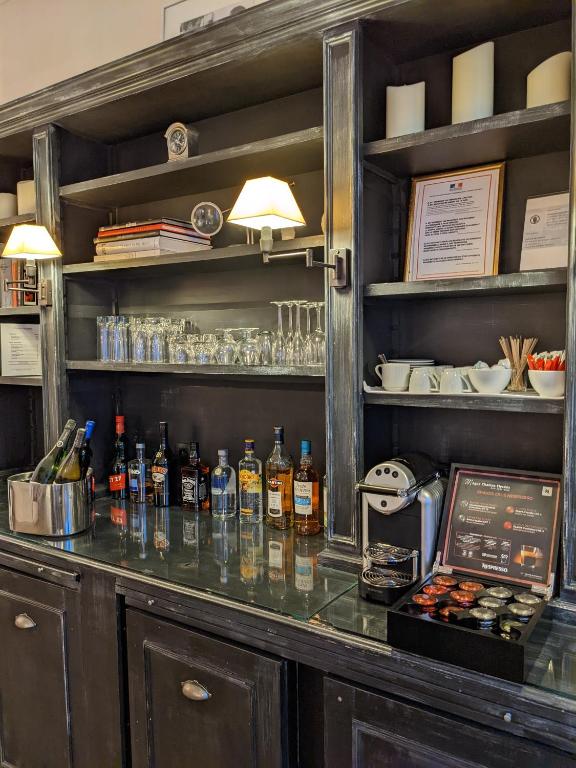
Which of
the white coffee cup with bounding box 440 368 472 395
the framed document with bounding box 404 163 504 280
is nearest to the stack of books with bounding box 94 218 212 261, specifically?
the framed document with bounding box 404 163 504 280

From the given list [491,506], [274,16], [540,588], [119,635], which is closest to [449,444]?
[491,506]

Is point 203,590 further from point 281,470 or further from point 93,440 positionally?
point 93,440

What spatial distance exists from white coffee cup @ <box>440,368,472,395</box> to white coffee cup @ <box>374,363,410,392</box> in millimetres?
115

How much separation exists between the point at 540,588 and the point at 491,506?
0.77 ft

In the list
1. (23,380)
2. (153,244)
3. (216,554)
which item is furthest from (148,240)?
(216,554)

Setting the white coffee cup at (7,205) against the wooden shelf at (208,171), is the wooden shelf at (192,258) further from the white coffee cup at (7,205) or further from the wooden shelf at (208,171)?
the white coffee cup at (7,205)

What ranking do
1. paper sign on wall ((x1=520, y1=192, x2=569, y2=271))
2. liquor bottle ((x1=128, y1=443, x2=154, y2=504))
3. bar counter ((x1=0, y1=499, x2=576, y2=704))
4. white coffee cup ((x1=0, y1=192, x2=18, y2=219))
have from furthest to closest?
white coffee cup ((x1=0, y1=192, x2=18, y2=219))
liquor bottle ((x1=128, y1=443, x2=154, y2=504))
paper sign on wall ((x1=520, y1=192, x2=569, y2=271))
bar counter ((x1=0, y1=499, x2=576, y2=704))

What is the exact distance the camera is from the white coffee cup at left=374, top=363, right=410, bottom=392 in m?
1.71

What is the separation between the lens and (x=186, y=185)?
2.33 metres

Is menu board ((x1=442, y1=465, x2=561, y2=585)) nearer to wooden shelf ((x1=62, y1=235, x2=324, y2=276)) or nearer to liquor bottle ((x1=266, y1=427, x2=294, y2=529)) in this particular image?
liquor bottle ((x1=266, y1=427, x2=294, y2=529))

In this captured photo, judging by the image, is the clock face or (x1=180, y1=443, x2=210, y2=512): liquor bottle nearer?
the clock face

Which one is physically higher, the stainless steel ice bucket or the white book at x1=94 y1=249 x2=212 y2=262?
the white book at x1=94 y1=249 x2=212 y2=262

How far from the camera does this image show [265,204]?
5.55ft

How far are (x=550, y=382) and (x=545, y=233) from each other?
1.58 feet
